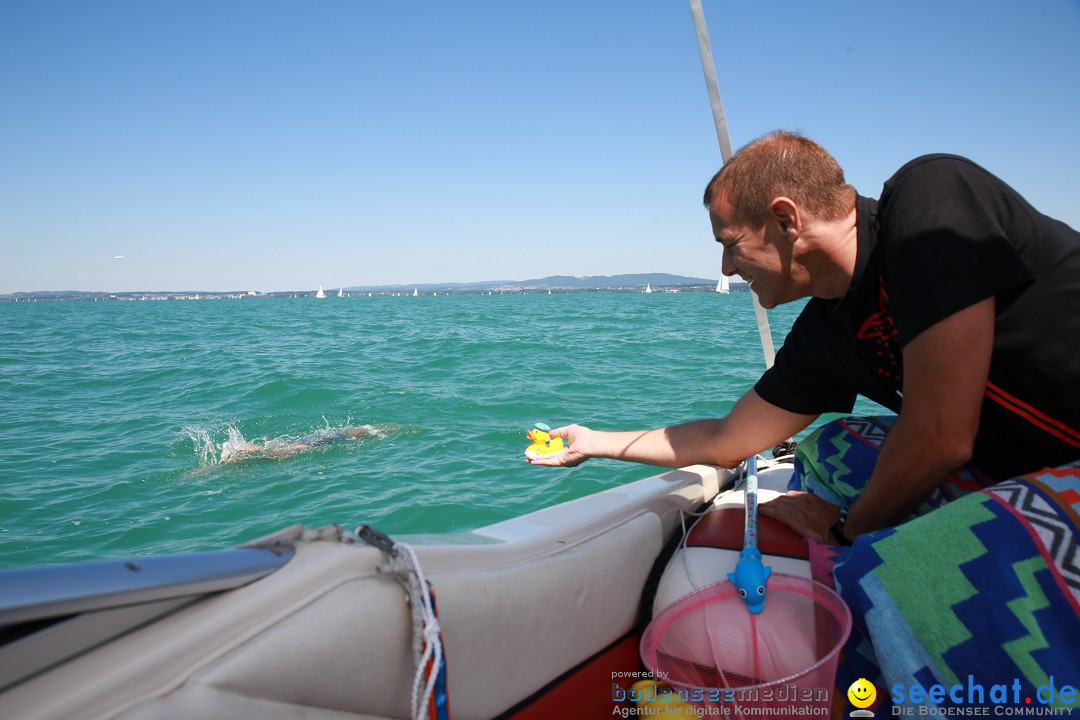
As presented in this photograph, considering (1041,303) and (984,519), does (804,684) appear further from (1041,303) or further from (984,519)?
(1041,303)

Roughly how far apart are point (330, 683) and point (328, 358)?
621 inches

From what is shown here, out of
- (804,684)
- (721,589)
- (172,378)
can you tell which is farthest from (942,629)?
(172,378)

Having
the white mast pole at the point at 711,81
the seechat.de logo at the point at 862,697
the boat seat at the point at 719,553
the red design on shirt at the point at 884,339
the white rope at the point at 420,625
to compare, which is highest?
Result: the white mast pole at the point at 711,81

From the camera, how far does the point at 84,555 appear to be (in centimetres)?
504

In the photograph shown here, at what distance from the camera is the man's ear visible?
60.4 inches

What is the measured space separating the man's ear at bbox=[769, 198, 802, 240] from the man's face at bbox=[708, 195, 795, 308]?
19mm

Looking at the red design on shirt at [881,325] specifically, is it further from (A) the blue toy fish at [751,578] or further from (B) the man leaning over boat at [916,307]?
(A) the blue toy fish at [751,578]

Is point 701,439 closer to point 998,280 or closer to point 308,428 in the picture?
point 998,280

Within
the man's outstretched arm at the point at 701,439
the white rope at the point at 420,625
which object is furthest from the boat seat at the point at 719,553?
the white rope at the point at 420,625

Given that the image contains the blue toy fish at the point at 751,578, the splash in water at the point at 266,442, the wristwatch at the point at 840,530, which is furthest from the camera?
the splash in water at the point at 266,442

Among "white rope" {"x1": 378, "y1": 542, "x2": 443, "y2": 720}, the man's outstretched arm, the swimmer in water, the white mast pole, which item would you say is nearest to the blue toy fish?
the man's outstretched arm

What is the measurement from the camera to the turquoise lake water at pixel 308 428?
558 cm

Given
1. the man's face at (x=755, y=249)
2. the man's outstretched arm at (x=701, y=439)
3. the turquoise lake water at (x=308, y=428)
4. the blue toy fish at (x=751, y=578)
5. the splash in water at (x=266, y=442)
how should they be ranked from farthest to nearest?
the splash in water at (x=266, y=442), the turquoise lake water at (x=308, y=428), the man's outstretched arm at (x=701, y=439), the man's face at (x=755, y=249), the blue toy fish at (x=751, y=578)

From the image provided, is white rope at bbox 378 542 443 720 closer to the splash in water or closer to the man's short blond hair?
the man's short blond hair
